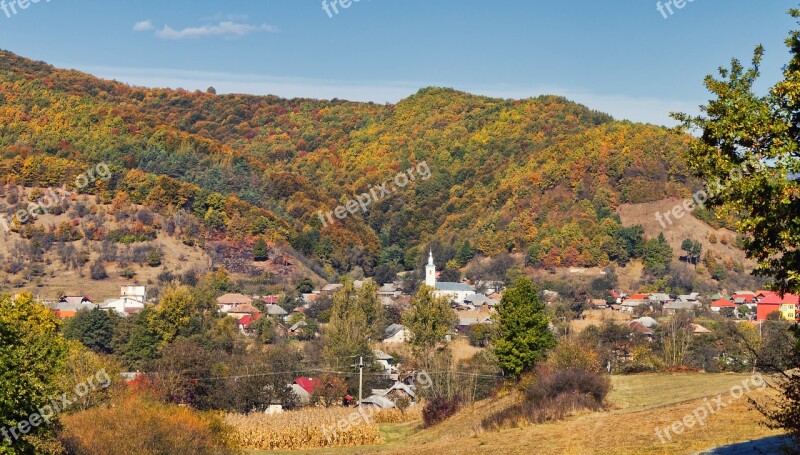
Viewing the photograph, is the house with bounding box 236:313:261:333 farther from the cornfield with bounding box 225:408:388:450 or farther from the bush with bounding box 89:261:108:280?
the cornfield with bounding box 225:408:388:450

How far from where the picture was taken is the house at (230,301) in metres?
103

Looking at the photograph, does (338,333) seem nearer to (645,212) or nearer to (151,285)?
(151,285)

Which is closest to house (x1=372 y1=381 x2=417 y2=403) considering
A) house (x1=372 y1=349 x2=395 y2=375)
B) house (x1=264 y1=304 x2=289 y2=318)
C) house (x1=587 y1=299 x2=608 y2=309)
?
house (x1=372 y1=349 x2=395 y2=375)

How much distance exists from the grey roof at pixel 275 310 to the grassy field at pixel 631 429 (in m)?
62.3

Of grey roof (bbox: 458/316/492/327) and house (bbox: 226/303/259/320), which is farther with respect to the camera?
grey roof (bbox: 458/316/492/327)

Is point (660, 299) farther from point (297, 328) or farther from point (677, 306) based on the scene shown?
point (297, 328)

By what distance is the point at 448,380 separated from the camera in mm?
55188

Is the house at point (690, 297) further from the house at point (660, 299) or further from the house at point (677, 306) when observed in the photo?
the house at point (677, 306)

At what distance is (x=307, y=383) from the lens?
61625mm

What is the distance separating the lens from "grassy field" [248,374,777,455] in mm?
21938

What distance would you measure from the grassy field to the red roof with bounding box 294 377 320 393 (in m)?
19.7

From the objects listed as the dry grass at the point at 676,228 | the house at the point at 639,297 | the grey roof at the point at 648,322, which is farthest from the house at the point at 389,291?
the dry grass at the point at 676,228

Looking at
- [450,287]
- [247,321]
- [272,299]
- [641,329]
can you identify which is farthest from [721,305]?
[247,321]

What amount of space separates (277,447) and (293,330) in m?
51.3
